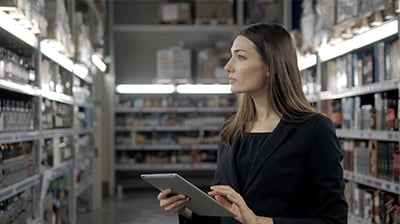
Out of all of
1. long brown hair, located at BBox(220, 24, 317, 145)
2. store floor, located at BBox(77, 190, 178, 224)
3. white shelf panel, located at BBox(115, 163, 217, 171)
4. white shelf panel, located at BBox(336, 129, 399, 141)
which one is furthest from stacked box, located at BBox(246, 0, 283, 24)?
long brown hair, located at BBox(220, 24, 317, 145)

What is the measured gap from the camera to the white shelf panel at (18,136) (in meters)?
3.32

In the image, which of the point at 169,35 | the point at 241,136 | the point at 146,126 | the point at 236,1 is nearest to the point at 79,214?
the point at 146,126

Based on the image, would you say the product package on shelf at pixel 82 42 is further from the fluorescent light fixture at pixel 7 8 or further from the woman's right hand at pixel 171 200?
the woman's right hand at pixel 171 200

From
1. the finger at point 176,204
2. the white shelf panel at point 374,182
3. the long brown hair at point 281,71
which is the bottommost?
the white shelf panel at point 374,182

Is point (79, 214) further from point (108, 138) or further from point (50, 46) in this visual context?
point (50, 46)

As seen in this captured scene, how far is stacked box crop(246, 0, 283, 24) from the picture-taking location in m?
9.43

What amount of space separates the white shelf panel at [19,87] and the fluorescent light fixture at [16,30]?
0.32 meters

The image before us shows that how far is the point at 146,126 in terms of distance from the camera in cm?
982

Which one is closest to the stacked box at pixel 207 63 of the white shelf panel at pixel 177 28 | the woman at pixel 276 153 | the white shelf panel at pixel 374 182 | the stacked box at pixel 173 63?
the stacked box at pixel 173 63

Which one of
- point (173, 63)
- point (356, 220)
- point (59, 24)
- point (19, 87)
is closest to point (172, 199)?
point (19, 87)

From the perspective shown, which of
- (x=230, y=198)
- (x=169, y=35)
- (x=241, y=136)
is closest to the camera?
(x=230, y=198)

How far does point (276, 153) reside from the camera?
1706mm

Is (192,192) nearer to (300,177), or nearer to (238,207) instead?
(238,207)

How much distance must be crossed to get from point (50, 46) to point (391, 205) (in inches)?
124
